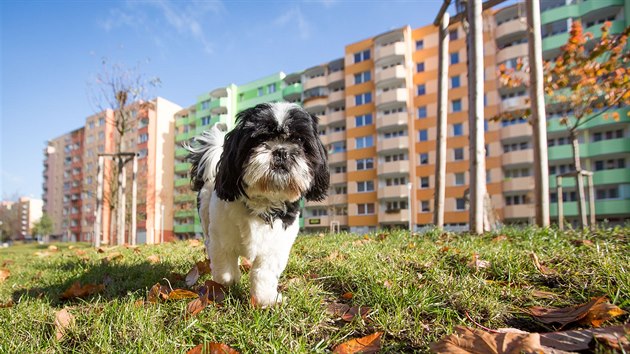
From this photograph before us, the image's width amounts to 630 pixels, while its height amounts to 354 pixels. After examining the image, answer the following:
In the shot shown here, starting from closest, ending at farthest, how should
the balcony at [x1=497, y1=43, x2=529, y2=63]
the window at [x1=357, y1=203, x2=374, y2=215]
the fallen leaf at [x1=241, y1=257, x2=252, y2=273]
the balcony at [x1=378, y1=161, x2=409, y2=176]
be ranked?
the fallen leaf at [x1=241, y1=257, x2=252, y2=273]
the balcony at [x1=497, y1=43, x2=529, y2=63]
the balcony at [x1=378, y1=161, x2=409, y2=176]
the window at [x1=357, y1=203, x2=374, y2=215]

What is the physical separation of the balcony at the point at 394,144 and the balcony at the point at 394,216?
25.0ft

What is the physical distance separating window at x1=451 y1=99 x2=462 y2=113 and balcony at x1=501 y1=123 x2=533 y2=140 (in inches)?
204

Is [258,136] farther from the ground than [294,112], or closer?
closer

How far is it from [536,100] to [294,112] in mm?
5494

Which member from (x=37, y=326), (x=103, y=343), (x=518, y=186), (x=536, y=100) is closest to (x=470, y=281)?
(x=103, y=343)

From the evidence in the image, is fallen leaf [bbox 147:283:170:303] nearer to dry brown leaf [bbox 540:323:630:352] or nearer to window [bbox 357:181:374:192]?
dry brown leaf [bbox 540:323:630:352]

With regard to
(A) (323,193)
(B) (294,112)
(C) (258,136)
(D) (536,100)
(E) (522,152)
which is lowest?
(A) (323,193)

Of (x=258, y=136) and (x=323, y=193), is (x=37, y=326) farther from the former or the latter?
(x=323, y=193)

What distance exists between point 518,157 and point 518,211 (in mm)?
5500

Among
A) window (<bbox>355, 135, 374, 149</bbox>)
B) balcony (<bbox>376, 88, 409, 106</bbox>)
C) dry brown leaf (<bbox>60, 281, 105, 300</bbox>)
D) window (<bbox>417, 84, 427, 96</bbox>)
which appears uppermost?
window (<bbox>417, 84, 427, 96</bbox>)

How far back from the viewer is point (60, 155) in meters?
83.4

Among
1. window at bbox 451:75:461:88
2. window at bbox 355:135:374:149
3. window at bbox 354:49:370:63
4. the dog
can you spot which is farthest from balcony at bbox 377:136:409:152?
the dog

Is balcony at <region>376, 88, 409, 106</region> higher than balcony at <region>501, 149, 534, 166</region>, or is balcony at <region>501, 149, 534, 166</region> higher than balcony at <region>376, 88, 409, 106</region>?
balcony at <region>376, 88, 409, 106</region>

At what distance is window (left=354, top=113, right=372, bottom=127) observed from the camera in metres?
46.2
